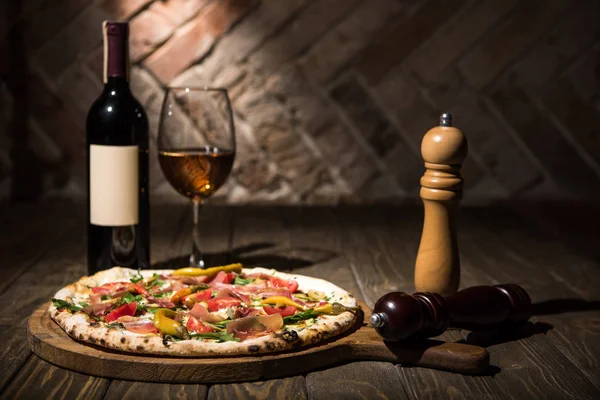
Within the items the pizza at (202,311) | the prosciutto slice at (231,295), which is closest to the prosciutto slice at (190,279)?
the pizza at (202,311)

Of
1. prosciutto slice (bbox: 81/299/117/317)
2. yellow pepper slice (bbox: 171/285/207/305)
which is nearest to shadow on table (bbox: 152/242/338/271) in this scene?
yellow pepper slice (bbox: 171/285/207/305)

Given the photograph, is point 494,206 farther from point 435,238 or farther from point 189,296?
point 189,296

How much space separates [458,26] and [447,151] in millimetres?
1563

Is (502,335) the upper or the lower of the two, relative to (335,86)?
lower

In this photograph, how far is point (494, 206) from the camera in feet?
8.50

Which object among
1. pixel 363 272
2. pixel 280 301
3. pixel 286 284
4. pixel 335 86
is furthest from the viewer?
pixel 335 86

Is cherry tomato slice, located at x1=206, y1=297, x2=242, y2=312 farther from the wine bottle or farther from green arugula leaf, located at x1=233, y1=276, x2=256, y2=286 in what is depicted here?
the wine bottle

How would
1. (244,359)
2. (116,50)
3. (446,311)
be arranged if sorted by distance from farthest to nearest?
(116,50)
(446,311)
(244,359)

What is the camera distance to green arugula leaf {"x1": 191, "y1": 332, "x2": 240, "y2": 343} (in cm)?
101

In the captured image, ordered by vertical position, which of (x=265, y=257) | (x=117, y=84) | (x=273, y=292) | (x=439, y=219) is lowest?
(x=265, y=257)

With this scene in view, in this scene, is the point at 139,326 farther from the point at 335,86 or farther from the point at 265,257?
the point at 335,86

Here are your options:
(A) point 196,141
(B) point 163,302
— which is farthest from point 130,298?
(A) point 196,141

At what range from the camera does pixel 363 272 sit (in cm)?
165

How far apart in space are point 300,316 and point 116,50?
618 millimetres
